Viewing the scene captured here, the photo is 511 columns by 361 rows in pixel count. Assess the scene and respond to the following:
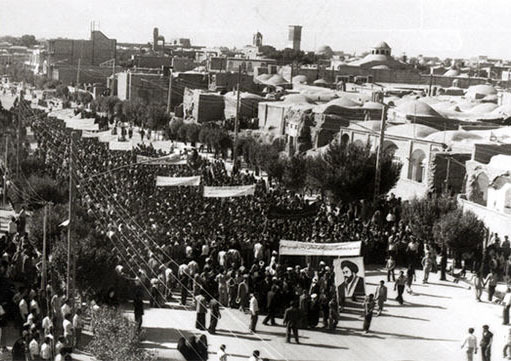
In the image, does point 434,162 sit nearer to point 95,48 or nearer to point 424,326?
point 424,326

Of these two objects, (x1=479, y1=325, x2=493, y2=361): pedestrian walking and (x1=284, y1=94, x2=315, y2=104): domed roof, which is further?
(x1=284, y1=94, x2=315, y2=104): domed roof

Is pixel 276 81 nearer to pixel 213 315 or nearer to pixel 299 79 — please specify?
pixel 299 79

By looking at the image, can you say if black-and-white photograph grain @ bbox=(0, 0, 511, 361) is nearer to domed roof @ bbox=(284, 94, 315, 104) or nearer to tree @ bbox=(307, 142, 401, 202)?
tree @ bbox=(307, 142, 401, 202)

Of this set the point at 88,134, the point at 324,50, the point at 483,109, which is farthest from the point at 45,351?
the point at 324,50

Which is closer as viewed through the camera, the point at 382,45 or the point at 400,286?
the point at 400,286

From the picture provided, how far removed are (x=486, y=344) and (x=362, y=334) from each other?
229cm

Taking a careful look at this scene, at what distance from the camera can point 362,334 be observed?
45.2ft

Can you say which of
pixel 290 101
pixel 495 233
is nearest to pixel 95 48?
pixel 290 101

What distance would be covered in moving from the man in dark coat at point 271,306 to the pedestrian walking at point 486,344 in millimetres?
3729

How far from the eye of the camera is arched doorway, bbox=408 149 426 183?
1214 inches

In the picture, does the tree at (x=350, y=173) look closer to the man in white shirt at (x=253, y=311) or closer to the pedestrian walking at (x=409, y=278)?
the pedestrian walking at (x=409, y=278)

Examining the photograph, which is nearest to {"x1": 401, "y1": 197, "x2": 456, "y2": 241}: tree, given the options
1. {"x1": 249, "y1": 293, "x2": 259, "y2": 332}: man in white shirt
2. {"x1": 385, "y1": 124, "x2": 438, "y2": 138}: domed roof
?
{"x1": 249, "y1": 293, "x2": 259, "y2": 332}: man in white shirt

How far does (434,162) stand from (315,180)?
262 inches

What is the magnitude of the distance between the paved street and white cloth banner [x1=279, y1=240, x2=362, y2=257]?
3.89 feet
